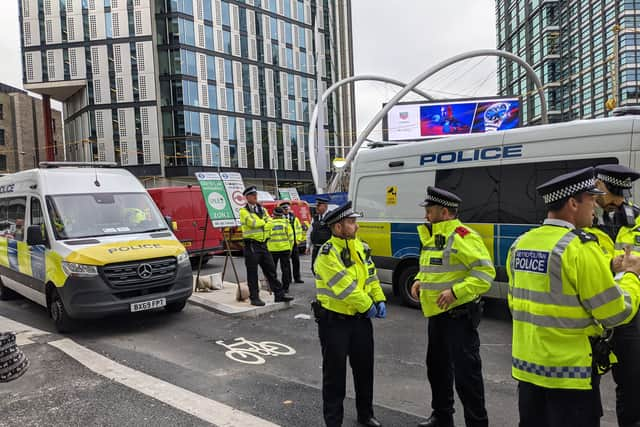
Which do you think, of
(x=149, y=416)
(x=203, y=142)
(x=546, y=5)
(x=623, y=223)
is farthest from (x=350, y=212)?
(x=546, y=5)

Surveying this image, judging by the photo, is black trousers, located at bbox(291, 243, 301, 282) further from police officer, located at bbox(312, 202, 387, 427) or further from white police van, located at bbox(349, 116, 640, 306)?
police officer, located at bbox(312, 202, 387, 427)

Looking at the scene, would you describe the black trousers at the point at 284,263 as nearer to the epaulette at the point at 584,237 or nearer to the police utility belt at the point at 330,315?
the police utility belt at the point at 330,315

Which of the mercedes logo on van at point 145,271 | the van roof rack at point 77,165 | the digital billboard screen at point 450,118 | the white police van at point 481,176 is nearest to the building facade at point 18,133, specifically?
the digital billboard screen at point 450,118

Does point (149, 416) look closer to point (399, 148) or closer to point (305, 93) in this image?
point (399, 148)

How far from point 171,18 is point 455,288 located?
46040mm

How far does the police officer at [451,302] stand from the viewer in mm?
3396

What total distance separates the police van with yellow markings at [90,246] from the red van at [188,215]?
5.20 metres

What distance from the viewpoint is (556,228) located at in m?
2.38

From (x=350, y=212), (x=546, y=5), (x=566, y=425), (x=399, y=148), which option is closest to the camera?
(x=566, y=425)

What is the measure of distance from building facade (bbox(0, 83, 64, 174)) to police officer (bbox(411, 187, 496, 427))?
61.2 m

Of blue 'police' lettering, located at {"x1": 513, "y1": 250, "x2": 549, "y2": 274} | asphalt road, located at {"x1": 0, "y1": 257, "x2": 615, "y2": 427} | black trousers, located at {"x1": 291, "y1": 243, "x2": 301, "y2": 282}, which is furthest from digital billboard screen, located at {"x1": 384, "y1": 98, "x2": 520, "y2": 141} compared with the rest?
blue 'police' lettering, located at {"x1": 513, "y1": 250, "x2": 549, "y2": 274}

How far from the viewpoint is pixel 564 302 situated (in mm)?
2309

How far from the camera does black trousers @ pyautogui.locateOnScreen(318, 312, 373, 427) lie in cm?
356

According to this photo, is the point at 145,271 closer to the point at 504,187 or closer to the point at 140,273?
the point at 140,273
